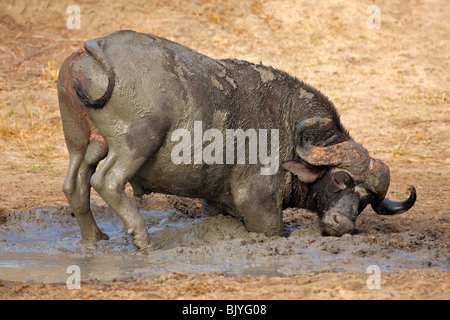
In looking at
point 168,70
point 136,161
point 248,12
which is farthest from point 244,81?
point 248,12

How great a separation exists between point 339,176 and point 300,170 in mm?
402

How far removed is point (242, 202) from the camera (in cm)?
680

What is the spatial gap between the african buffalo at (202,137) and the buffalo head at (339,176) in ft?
0.03

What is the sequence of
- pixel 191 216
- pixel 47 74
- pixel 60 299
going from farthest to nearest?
pixel 47 74 < pixel 191 216 < pixel 60 299

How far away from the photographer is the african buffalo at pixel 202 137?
6.10 meters

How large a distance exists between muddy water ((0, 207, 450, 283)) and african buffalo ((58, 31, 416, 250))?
0.24 m

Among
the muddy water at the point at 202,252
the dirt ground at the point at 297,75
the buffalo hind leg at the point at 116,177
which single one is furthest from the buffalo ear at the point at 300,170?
the buffalo hind leg at the point at 116,177

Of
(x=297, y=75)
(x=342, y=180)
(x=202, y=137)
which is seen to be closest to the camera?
(x=202, y=137)

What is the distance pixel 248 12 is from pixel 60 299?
12.1m

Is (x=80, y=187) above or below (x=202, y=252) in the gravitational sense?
above

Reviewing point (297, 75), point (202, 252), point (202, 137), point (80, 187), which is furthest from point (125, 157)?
point (297, 75)

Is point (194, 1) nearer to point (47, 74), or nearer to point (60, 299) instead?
point (47, 74)

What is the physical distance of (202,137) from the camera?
251 inches

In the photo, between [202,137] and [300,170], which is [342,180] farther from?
[202,137]
